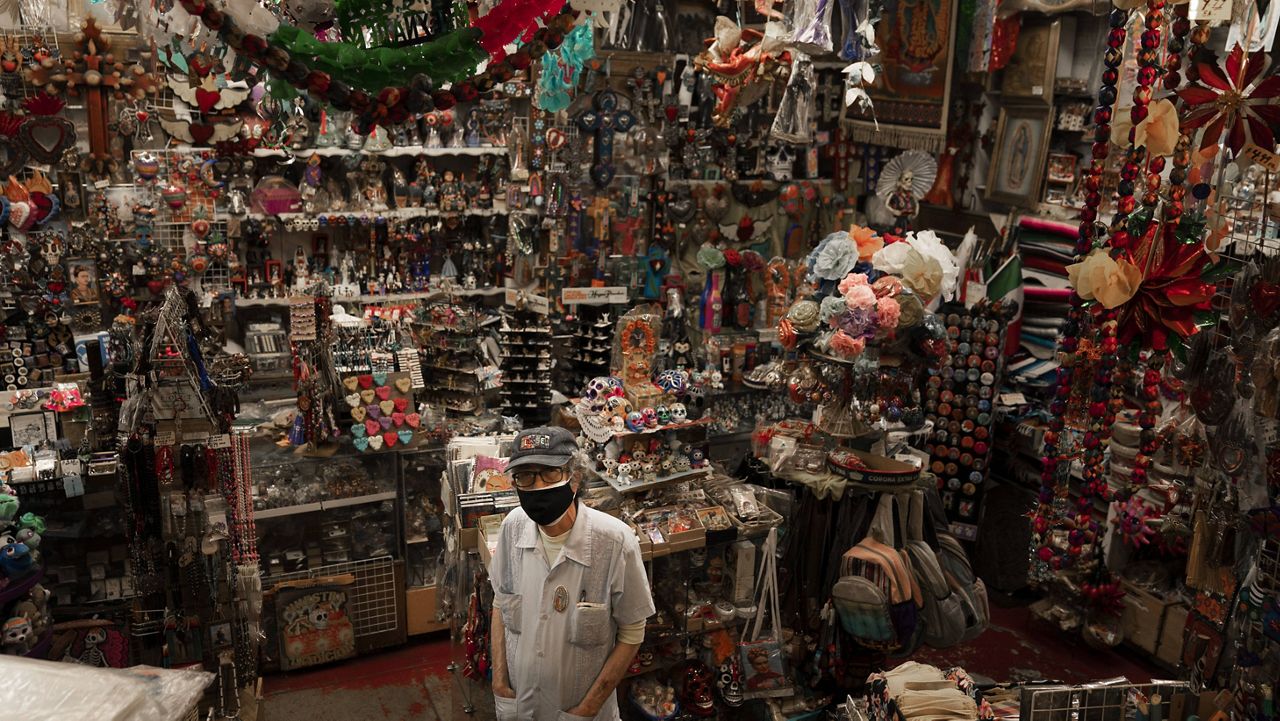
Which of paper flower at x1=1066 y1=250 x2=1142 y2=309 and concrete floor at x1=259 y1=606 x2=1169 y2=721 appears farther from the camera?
concrete floor at x1=259 y1=606 x2=1169 y2=721

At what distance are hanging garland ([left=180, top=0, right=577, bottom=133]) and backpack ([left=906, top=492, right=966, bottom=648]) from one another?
92.7 inches

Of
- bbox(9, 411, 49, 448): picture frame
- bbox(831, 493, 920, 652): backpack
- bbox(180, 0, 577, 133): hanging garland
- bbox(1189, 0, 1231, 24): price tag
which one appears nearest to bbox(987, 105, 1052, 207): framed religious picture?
bbox(1189, 0, 1231, 24): price tag

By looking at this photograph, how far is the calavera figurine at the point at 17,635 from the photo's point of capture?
10.6 feet

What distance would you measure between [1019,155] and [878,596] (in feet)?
10.6

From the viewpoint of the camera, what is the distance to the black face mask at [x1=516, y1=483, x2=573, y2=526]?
Result: 285 cm

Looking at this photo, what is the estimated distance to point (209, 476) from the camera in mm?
3537

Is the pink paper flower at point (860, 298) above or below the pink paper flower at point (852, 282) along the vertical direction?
below

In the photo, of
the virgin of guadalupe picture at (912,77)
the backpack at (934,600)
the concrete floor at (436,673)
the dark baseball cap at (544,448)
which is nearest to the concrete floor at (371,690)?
the concrete floor at (436,673)

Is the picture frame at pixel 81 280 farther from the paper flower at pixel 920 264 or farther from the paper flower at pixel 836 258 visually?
the paper flower at pixel 920 264

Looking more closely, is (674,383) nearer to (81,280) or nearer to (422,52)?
(422,52)

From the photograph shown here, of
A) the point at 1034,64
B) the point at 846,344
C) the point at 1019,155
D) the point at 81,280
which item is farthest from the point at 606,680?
the point at 1034,64

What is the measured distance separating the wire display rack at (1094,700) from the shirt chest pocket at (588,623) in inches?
46.2

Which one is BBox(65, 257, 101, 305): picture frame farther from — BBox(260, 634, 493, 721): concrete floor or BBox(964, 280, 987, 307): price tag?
BBox(964, 280, 987, 307): price tag

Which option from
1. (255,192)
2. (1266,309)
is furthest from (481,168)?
(1266,309)
